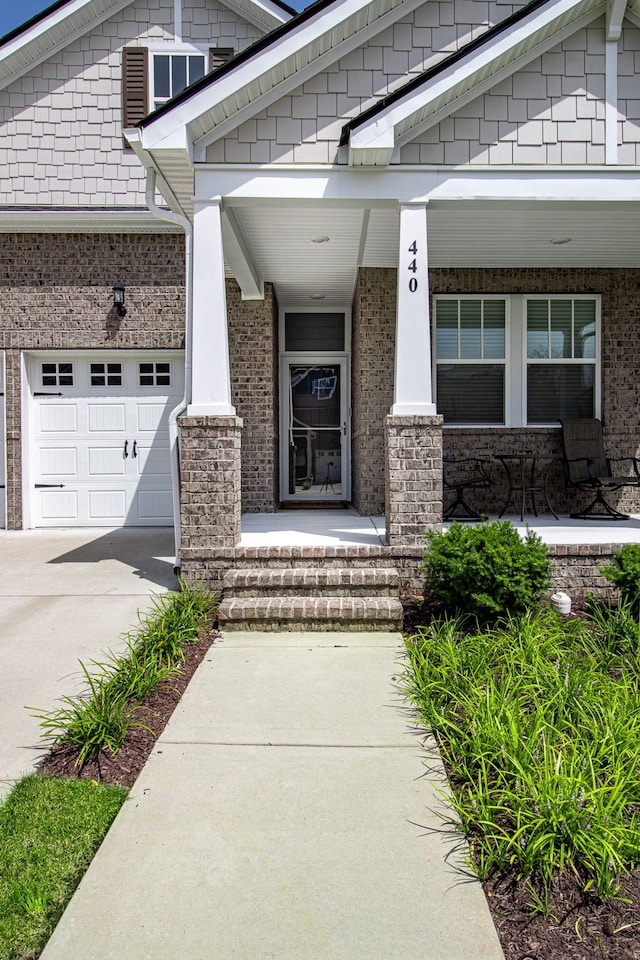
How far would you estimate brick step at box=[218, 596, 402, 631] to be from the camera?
4828mm

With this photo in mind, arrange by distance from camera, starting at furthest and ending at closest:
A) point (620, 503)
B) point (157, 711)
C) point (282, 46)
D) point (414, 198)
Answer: point (620, 503) < point (414, 198) < point (282, 46) < point (157, 711)

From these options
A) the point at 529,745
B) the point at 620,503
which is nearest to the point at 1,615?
the point at 529,745

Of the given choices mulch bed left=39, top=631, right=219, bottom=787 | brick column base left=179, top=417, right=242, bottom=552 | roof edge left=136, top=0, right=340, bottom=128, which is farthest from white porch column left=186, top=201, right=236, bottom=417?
mulch bed left=39, top=631, right=219, bottom=787

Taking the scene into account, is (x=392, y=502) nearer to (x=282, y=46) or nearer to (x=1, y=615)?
(x=1, y=615)

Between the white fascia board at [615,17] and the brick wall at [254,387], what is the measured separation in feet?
15.2

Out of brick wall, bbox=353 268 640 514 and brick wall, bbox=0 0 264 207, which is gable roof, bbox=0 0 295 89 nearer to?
brick wall, bbox=0 0 264 207

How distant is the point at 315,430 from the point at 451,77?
5335 millimetres

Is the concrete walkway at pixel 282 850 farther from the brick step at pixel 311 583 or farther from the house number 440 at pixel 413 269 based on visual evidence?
the house number 440 at pixel 413 269

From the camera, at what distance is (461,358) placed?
8.35 m

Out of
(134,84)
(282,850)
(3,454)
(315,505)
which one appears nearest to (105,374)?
(3,454)

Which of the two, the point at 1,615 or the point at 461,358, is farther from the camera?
the point at 461,358

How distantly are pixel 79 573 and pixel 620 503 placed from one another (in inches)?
247

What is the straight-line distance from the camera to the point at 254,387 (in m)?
8.66

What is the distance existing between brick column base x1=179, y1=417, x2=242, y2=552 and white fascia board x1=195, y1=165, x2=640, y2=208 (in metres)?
1.86
